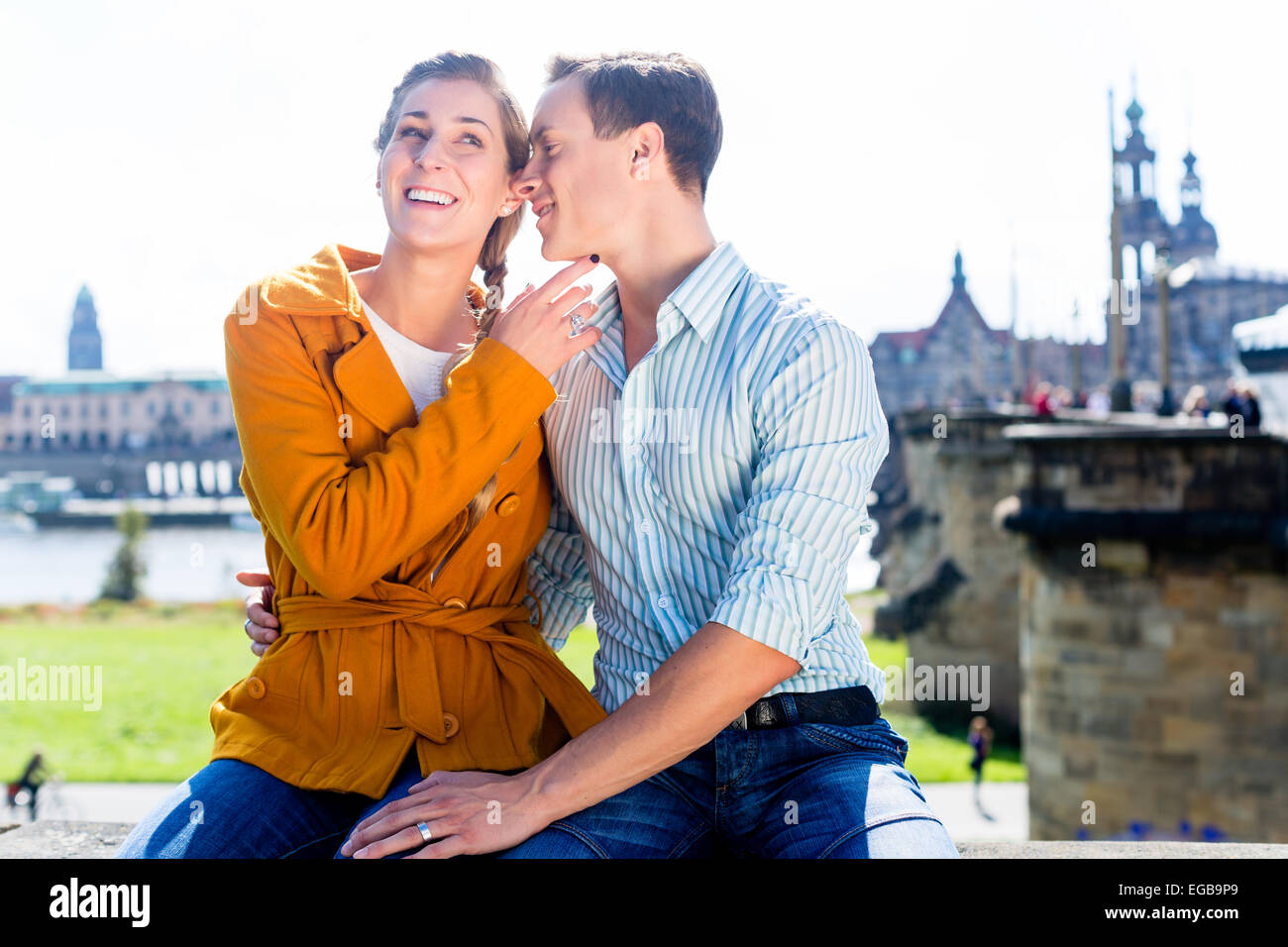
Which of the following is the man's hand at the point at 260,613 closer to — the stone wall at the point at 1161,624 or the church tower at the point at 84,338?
the stone wall at the point at 1161,624

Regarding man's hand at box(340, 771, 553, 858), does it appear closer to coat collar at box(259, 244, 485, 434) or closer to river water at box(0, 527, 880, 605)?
coat collar at box(259, 244, 485, 434)

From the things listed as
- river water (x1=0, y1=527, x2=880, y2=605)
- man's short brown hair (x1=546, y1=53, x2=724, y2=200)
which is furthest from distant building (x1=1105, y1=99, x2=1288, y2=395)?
man's short brown hair (x1=546, y1=53, x2=724, y2=200)

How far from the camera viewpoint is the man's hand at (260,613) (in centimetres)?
249

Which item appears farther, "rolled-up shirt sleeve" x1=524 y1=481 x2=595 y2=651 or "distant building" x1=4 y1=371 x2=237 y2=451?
"distant building" x1=4 y1=371 x2=237 y2=451

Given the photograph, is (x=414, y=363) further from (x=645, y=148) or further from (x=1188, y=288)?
(x=1188, y=288)

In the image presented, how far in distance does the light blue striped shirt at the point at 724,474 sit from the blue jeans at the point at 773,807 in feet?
0.44

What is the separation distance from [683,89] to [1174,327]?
200 ft

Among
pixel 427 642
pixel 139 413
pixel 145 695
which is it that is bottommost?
pixel 145 695

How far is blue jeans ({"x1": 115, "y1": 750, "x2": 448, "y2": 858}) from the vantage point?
2043mm

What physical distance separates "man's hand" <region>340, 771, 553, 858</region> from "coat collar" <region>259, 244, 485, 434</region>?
0.76 m

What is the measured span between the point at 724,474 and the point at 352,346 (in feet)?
2.66

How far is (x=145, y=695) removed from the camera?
34.3 metres

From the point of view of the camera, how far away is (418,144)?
251 centimetres

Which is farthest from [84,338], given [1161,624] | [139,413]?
[1161,624]
